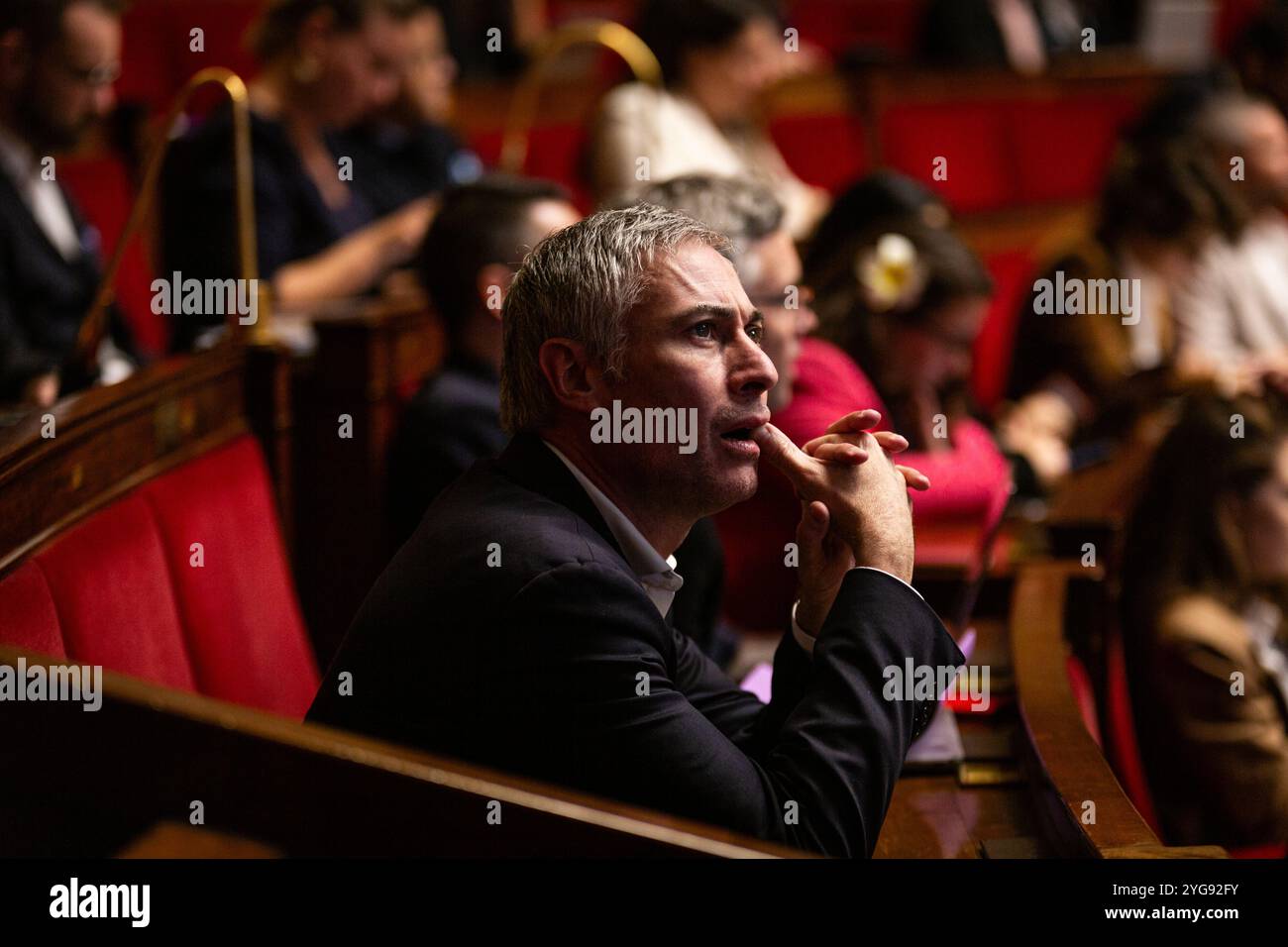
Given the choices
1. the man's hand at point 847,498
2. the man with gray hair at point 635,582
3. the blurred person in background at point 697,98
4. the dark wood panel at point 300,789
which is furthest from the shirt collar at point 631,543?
the blurred person in background at point 697,98

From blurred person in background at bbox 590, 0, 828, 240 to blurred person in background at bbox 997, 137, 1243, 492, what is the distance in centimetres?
60

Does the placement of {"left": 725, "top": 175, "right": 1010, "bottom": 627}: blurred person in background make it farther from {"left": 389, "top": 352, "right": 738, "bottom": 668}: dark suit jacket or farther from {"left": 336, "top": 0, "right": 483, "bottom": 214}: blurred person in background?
{"left": 336, "top": 0, "right": 483, "bottom": 214}: blurred person in background

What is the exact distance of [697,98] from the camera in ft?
10.2

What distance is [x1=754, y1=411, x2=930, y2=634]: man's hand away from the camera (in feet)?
3.70

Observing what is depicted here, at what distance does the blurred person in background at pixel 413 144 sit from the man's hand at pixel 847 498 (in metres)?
2.03

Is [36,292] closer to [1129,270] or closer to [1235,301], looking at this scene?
[1129,270]

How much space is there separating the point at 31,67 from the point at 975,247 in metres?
2.68

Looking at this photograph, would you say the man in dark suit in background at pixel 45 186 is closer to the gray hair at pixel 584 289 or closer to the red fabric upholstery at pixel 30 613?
the red fabric upholstery at pixel 30 613

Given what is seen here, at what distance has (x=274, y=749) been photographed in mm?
836

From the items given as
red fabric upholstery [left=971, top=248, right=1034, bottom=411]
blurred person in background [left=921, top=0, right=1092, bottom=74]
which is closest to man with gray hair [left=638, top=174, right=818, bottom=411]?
red fabric upholstery [left=971, top=248, right=1034, bottom=411]

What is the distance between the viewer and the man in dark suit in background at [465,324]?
178 cm

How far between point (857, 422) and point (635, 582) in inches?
8.3

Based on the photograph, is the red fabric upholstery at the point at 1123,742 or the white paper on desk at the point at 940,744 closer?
the white paper on desk at the point at 940,744

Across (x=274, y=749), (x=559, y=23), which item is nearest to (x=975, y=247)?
(x=559, y=23)
